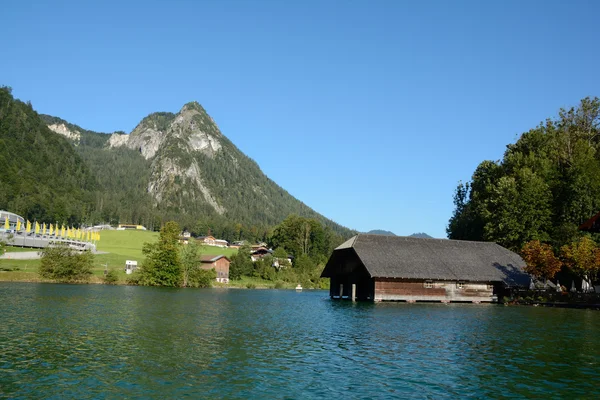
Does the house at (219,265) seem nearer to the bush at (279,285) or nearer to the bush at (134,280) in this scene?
the bush at (279,285)

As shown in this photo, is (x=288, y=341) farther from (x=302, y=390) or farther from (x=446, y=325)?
(x=446, y=325)

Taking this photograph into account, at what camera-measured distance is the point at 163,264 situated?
8725 centimetres

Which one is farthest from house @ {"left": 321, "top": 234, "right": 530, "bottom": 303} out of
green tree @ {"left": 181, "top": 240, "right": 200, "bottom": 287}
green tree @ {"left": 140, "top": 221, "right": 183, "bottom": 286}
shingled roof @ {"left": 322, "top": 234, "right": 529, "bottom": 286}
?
green tree @ {"left": 140, "top": 221, "right": 183, "bottom": 286}

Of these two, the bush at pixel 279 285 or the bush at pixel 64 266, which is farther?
the bush at pixel 279 285

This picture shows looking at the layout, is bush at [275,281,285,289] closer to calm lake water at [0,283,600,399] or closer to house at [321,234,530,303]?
house at [321,234,530,303]

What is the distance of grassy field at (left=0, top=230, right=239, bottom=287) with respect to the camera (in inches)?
3231

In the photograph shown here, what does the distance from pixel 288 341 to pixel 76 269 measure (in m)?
68.1

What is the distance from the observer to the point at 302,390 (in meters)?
15.4

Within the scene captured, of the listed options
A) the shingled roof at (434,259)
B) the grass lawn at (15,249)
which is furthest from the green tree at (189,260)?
the grass lawn at (15,249)

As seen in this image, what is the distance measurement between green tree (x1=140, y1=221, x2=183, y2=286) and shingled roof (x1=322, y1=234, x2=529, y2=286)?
31769 millimetres

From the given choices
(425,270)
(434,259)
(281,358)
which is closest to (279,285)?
(434,259)

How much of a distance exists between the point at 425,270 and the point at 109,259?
8076 centimetres

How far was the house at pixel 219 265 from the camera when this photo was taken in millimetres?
112375

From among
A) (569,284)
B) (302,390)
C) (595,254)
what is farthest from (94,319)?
(569,284)
